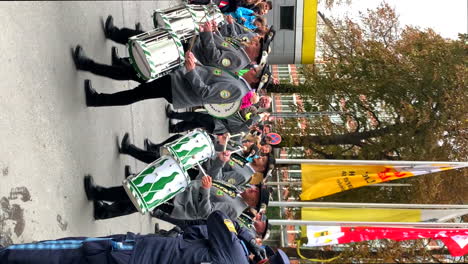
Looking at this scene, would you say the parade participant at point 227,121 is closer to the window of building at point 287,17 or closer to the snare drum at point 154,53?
the snare drum at point 154,53

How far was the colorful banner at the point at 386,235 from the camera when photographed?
794 cm

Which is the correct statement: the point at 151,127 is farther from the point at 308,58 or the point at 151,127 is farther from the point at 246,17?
the point at 308,58

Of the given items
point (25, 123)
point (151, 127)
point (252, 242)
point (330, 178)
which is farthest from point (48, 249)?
point (330, 178)

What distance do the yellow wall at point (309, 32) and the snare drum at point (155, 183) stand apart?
9315 mm

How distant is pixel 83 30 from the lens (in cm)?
475

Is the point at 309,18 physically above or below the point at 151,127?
above

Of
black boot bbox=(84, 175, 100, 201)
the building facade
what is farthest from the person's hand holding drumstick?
the building facade

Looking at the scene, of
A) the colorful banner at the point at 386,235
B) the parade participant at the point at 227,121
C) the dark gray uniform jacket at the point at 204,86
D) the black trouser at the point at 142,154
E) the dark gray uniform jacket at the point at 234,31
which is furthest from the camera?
the colorful banner at the point at 386,235

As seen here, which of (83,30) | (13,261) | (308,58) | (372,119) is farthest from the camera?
(308,58)

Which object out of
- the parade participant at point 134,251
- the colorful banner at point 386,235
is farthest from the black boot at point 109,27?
the colorful banner at point 386,235

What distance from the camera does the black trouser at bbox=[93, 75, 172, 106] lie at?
16.5ft

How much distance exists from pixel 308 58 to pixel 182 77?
356 inches

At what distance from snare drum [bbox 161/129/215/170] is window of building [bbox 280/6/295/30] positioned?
8.62 m

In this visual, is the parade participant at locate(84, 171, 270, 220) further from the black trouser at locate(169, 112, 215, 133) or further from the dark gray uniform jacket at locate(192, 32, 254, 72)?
the black trouser at locate(169, 112, 215, 133)
